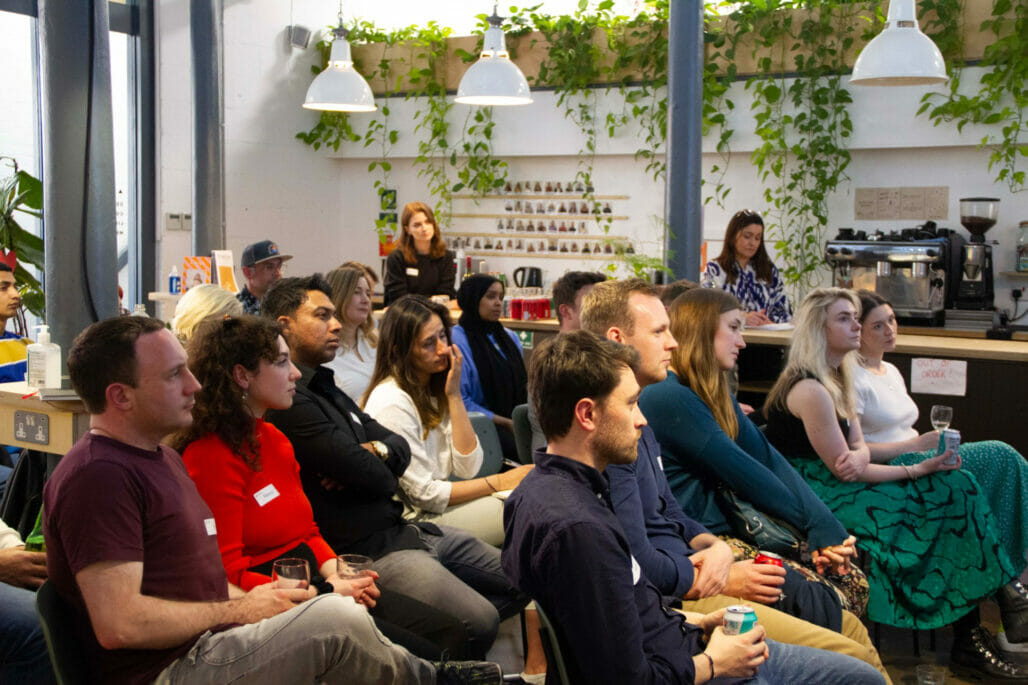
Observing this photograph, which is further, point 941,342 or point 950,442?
point 941,342

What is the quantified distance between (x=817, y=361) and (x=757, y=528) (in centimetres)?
85

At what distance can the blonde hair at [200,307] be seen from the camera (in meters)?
4.05

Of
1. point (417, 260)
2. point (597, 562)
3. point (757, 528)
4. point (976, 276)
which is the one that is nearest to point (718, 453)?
point (757, 528)

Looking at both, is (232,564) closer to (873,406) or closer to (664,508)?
(664,508)

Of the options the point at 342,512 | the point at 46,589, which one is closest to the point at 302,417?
the point at 342,512

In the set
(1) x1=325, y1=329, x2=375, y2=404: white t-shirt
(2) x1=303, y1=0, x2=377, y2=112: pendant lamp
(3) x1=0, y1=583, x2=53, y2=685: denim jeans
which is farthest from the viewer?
(2) x1=303, y1=0, x2=377, y2=112: pendant lamp

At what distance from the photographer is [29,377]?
3.67 metres

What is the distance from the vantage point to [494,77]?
241 inches

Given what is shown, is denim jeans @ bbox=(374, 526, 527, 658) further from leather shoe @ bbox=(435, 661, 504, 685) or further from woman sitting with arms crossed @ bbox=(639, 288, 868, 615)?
woman sitting with arms crossed @ bbox=(639, 288, 868, 615)

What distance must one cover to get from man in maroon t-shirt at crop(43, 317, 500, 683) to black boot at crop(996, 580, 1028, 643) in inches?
98.1

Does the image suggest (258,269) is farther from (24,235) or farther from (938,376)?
(938,376)

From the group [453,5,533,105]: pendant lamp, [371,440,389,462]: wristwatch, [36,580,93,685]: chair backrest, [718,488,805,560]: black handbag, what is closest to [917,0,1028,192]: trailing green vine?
[453,5,533,105]: pendant lamp

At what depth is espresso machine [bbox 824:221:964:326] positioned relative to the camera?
6.39 meters

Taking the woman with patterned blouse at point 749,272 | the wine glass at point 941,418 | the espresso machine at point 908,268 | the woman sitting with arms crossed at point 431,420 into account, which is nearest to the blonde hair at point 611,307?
the woman sitting with arms crossed at point 431,420
